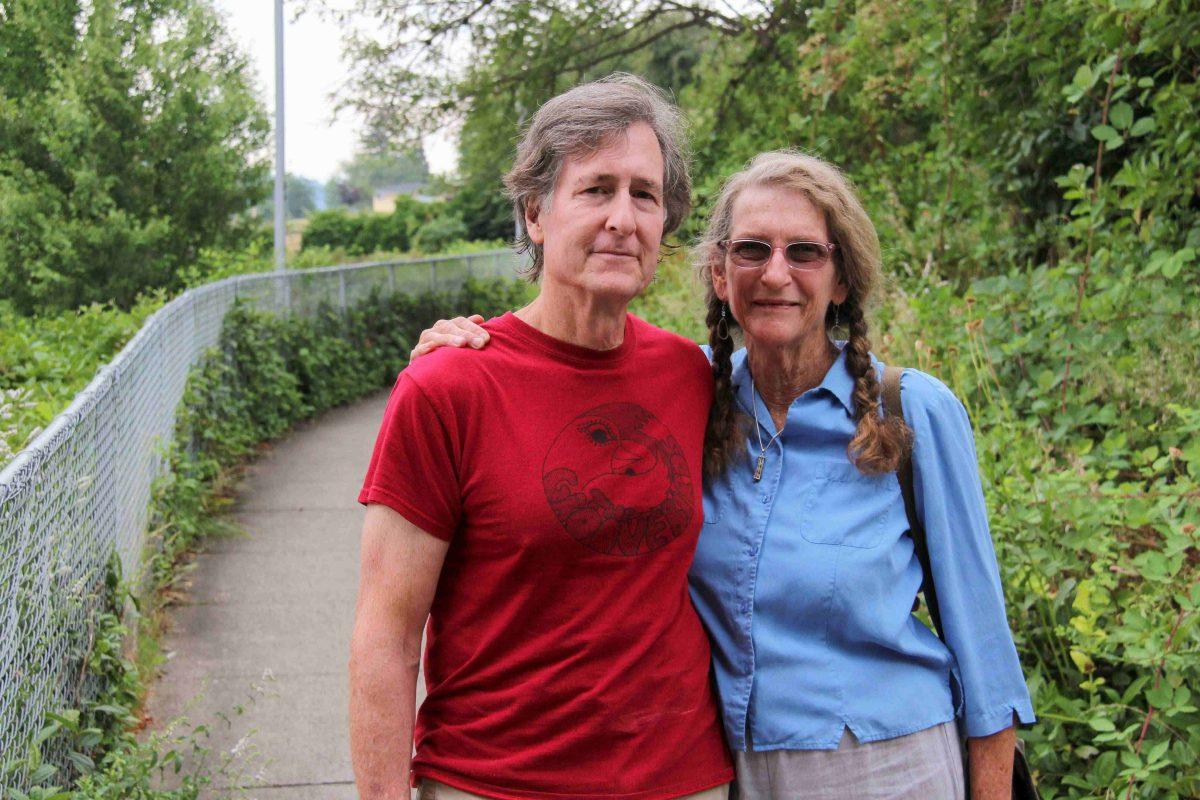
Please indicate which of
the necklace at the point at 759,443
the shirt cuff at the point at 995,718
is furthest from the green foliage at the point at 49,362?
the shirt cuff at the point at 995,718

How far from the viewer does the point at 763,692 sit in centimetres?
246

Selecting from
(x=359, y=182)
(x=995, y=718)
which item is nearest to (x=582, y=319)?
(x=995, y=718)

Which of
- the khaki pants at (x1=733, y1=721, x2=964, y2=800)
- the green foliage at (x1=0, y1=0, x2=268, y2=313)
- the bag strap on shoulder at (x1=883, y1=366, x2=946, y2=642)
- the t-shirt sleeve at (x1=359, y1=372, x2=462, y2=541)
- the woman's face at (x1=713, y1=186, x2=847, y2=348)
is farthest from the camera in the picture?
the green foliage at (x1=0, y1=0, x2=268, y2=313)

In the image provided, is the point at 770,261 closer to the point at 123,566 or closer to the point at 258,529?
the point at 123,566

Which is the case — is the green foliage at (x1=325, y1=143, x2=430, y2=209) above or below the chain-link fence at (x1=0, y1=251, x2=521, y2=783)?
below

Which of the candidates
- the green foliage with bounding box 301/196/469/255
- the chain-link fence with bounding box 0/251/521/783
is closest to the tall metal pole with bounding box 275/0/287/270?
the chain-link fence with bounding box 0/251/521/783

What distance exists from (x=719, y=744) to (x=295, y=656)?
13.2ft

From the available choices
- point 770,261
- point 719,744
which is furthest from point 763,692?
point 770,261

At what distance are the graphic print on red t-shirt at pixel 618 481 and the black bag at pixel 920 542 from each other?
411 mm

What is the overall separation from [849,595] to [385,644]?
0.83 metres

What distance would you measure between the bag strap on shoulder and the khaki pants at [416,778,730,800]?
519 mm

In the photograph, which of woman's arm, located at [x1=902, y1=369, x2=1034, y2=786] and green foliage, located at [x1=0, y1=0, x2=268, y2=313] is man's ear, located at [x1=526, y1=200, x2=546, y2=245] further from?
green foliage, located at [x1=0, y1=0, x2=268, y2=313]

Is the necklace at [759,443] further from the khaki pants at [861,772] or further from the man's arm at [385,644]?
the man's arm at [385,644]

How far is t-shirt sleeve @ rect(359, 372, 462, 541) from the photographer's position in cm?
228
